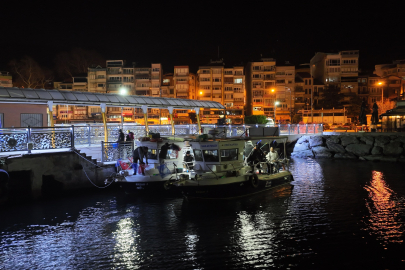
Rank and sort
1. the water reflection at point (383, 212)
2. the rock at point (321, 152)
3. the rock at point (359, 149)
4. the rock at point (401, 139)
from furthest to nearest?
the rock at point (321, 152) < the rock at point (359, 149) < the rock at point (401, 139) < the water reflection at point (383, 212)

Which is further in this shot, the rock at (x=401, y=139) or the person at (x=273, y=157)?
the rock at (x=401, y=139)

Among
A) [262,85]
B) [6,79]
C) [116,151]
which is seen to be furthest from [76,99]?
[262,85]

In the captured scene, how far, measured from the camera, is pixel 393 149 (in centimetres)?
3691

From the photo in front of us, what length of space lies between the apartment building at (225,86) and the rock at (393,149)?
52859 millimetres

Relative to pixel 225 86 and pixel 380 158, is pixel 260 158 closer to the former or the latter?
pixel 380 158

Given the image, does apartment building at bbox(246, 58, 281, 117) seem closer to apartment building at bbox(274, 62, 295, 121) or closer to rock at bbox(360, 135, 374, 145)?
apartment building at bbox(274, 62, 295, 121)

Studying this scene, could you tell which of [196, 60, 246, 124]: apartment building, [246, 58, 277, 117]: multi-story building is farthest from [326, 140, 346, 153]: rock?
[196, 60, 246, 124]: apartment building

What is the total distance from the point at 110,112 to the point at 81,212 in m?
69.0

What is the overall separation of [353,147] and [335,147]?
2212mm

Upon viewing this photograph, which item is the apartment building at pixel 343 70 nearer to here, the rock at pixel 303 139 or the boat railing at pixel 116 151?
the rock at pixel 303 139

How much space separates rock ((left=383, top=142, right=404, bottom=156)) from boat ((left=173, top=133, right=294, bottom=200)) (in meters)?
23.6

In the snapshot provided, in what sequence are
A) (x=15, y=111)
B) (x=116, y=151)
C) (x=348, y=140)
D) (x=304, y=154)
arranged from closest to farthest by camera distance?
(x=116, y=151) < (x=15, y=111) < (x=348, y=140) < (x=304, y=154)

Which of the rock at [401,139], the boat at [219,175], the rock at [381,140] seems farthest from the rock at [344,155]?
the boat at [219,175]

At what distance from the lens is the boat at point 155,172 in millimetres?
18734
